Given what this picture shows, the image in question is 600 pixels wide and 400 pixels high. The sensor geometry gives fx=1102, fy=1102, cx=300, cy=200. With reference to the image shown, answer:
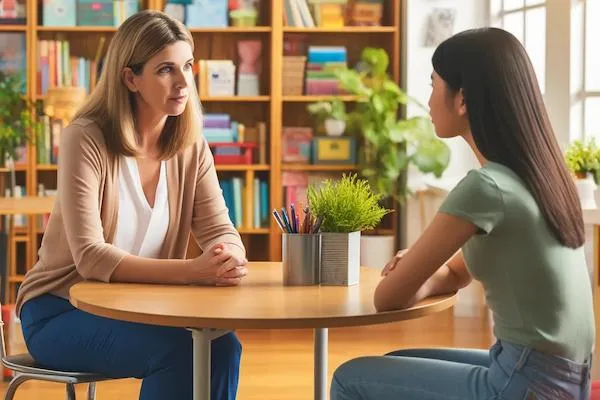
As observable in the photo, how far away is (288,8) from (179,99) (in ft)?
11.2

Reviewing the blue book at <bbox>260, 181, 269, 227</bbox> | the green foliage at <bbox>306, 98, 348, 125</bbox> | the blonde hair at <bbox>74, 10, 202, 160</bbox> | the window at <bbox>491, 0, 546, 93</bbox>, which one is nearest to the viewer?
the blonde hair at <bbox>74, 10, 202, 160</bbox>

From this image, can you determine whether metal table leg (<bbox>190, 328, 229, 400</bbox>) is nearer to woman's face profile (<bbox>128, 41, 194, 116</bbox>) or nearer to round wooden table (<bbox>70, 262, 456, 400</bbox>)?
round wooden table (<bbox>70, 262, 456, 400</bbox>)

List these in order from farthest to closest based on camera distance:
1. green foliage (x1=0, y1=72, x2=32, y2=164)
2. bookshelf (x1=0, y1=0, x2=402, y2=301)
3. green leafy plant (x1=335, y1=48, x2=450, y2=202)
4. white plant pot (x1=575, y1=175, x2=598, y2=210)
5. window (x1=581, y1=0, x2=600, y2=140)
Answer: bookshelf (x1=0, y1=0, x2=402, y2=301) → green leafy plant (x1=335, y1=48, x2=450, y2=202) → green foliage (x1=0, y1=72, x2=32, y2=164) → window (x1=581, y1=0, x2=600, y2=140) → white plant pot (x1=575, y1=175, x2=598, y2=210)

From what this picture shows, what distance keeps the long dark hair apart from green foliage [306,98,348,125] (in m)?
3.82

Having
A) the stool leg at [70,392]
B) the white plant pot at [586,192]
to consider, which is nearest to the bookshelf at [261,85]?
the white plant pot at [586,192]

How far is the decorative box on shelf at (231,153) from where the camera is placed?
6019 mm

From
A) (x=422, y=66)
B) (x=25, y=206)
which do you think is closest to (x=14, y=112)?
(x=25, y=206)

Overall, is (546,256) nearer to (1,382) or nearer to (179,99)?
(179,99)

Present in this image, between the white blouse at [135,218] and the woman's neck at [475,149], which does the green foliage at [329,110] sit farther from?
the woman's neck at [475,149]

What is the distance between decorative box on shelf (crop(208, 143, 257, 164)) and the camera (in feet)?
19.7

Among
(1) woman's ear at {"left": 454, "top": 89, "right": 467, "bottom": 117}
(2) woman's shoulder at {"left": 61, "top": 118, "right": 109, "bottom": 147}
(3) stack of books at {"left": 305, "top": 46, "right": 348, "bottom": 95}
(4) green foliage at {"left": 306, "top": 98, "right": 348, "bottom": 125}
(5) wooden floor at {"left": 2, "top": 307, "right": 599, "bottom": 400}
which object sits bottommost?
(5) wooden floor at {"left": 2, "top": 307, "right": 599, "bottom": 400}

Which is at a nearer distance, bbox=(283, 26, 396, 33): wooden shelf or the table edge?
the table edge

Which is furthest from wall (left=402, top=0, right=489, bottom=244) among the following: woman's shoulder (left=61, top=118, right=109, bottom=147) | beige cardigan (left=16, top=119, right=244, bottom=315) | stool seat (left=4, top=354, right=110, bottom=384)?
stool seat (left=4, top=354, right=110, bottom=384)

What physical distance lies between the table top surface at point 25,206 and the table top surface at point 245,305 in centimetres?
209
